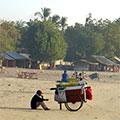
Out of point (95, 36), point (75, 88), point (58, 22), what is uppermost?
point (58, 22)

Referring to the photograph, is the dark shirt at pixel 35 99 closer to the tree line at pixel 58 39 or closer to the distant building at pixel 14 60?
the tree line at pixel 58 39

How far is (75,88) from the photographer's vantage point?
11.2 metres

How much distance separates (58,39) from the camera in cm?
6881

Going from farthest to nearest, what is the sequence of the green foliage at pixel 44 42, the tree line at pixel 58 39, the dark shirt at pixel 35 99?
the green foliage at pixel 44 42, the tree line at pixel 58 39, the dark shirt at pixel 35 99

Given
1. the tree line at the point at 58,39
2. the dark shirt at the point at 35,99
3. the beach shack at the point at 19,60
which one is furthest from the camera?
the beach shack at the point at 19,60

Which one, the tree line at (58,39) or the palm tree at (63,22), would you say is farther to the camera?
the palm tree at (63,22)

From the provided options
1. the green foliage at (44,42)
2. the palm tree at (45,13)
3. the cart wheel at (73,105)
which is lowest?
the cart wheel at (73,105)

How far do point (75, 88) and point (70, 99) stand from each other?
18.0 inches

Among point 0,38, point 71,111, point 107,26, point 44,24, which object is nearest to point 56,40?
point 44,24

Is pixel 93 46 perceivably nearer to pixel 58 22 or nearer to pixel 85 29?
pixel 85 29

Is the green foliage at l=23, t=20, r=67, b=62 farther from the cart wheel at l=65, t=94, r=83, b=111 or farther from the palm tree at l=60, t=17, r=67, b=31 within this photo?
the cart wheel at l=65, t=94, r=83, b=111

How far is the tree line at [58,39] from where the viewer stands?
5956cm

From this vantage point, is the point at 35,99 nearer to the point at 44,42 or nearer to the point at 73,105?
the point at 73,105

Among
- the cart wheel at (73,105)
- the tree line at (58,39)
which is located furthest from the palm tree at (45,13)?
the cart wheel at (73,105)
